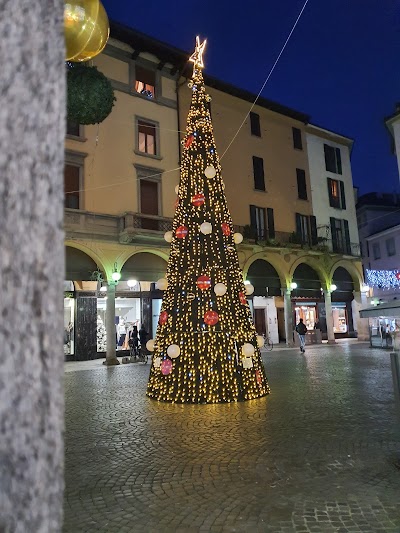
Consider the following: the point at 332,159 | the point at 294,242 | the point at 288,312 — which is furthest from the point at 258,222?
the point at 332,159

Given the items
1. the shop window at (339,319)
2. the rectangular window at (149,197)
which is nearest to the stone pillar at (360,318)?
the shop window at (339,319)

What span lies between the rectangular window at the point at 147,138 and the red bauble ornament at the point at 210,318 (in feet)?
43.0

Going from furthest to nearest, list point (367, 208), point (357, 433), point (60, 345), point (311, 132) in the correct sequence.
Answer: point (367, 208), point (311, 132), point (357, 433), point (60, 345)

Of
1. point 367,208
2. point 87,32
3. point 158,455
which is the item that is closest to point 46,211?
point 87,32

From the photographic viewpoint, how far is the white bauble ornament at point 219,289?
7.50 m

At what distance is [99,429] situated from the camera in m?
5.90

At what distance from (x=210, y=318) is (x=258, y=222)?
625 inches

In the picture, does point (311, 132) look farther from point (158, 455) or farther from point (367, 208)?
point (158, 455)

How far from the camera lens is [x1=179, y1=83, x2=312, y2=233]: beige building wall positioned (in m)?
21.5

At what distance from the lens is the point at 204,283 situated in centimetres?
764

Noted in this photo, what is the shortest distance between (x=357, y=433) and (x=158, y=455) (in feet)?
8.56

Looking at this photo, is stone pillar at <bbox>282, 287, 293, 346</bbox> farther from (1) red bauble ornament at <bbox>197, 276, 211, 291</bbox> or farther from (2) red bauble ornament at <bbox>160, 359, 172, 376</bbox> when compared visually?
(2) red bauble ornament at <bbox>160, 359, 172, 376</bbox>

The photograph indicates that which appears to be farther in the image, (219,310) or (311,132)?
(311,132)

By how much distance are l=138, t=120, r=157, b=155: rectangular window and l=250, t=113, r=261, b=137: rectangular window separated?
6613 millimetres
